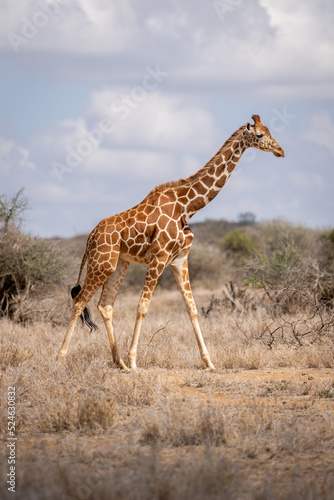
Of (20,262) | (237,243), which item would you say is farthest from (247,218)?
(20,262)

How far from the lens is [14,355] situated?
8461 millimetres

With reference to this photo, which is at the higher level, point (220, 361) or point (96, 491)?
point (220, 361)

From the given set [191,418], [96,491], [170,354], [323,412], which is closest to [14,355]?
[170,354]

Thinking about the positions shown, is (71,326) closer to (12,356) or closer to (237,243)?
(12,356)

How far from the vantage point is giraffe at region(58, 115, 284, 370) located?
28.1 ft

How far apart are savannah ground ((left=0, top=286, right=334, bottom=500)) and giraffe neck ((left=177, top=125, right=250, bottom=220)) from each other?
2124 mm

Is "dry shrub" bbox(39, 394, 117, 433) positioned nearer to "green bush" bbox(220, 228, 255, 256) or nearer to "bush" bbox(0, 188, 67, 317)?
"bush" bbox(0, 188, 67, 317)

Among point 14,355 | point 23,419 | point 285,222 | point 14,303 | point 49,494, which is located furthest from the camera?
point 285,222

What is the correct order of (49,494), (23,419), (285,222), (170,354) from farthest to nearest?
(285,222) < (170,354) < (23,419) < (49,494)

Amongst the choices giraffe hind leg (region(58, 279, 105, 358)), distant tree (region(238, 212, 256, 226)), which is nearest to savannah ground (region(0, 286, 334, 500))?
giraffe hind leg (region(58, 279, 105, 358))

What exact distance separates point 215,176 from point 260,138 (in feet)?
2.59

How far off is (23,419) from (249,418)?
2.08 metres

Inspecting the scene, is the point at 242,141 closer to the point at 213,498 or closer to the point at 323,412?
the point at 323,412

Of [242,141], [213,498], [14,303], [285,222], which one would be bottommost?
[213,498]
